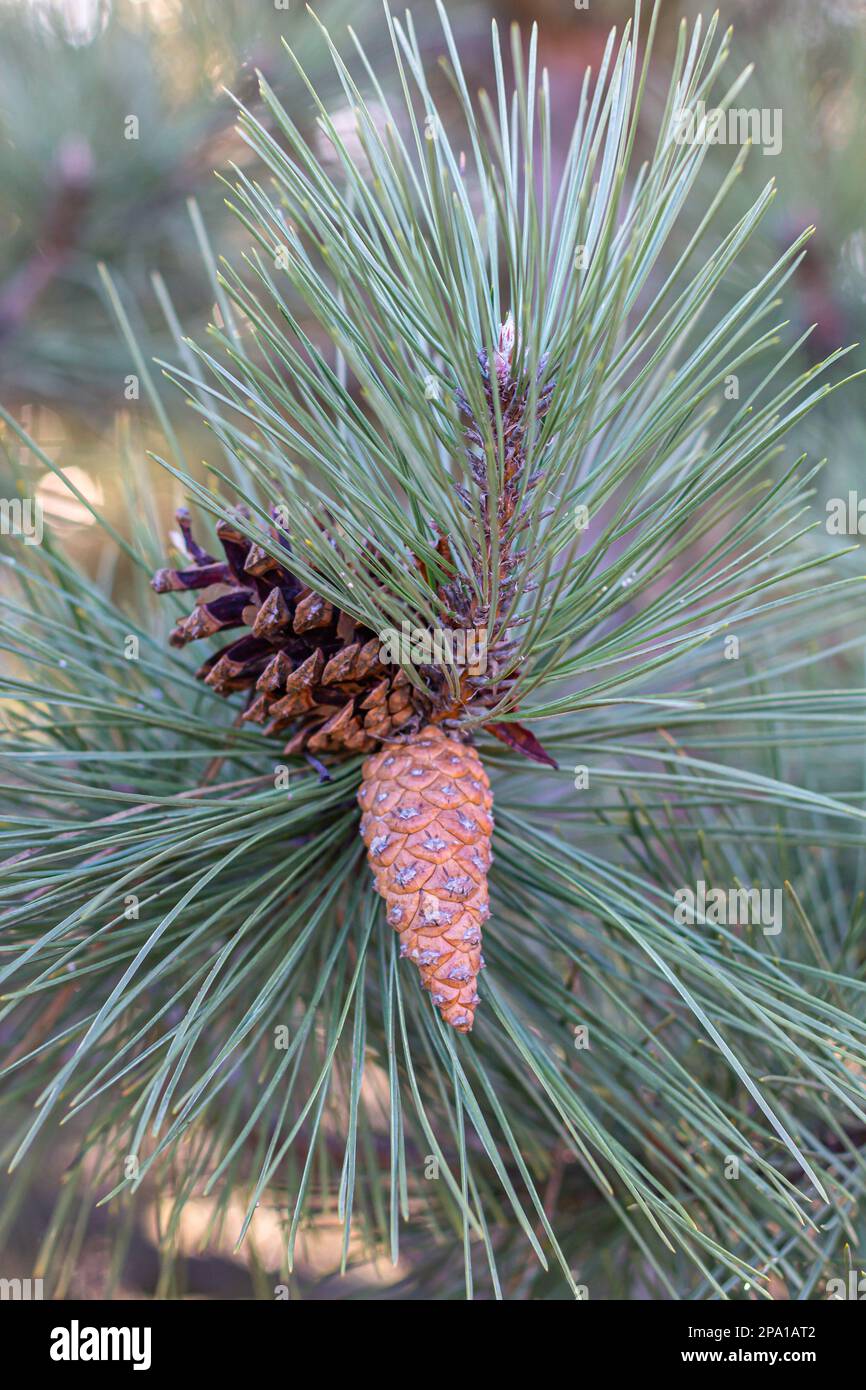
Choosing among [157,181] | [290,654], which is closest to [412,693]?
[290,654]

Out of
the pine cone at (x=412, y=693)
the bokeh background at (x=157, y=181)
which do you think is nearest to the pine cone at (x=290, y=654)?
the pine cone at (x=412, y=693)

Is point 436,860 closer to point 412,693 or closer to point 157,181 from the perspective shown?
point 412,693

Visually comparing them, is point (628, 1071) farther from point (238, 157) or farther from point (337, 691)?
point (238, 157)

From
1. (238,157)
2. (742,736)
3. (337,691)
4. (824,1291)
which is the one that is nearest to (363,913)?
(337,691)

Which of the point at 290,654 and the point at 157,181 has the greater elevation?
the point at 157,181

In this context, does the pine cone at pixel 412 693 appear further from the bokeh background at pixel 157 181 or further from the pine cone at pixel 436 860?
the bokeh background at pixel 157 181

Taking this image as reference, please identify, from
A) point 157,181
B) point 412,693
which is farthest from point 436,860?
point 157,181

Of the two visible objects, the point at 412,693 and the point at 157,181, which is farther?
the point at 157,181

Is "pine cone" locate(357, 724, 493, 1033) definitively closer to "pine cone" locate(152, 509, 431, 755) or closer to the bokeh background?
"pine cone" locate(152, 509, 431, 755)
